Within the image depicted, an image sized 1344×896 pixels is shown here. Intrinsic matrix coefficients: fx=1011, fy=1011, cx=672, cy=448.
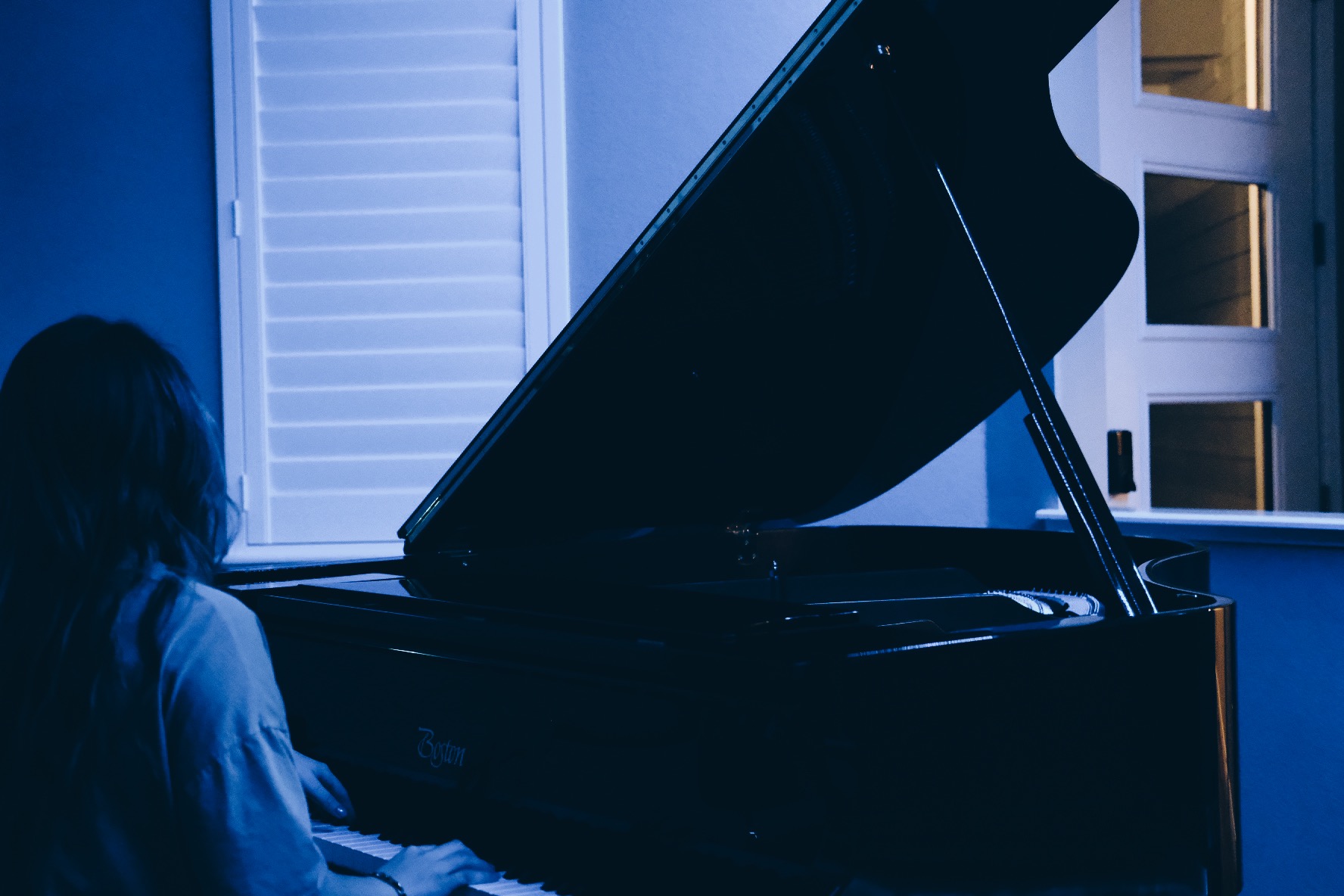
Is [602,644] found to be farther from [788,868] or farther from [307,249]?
[307,249]

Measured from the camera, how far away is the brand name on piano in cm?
123

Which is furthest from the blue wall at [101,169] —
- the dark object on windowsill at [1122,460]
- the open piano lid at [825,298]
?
the dark object on windowsill at [1122,460]

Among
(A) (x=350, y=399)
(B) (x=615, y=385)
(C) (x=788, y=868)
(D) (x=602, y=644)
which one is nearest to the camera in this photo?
(C) (x=788, y=868)

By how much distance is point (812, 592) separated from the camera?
Answer: 1.99m

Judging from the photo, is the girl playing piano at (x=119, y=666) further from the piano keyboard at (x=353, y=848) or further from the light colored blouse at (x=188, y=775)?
the piano keyboard at (x=353, y=848)

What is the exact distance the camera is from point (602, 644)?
3.70 feet

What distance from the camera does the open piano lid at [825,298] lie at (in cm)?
131

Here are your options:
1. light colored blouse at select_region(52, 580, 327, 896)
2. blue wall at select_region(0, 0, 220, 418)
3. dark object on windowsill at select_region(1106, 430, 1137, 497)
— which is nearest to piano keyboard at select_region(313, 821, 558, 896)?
light colored blouse at select_region(52, 580, 327, 896)

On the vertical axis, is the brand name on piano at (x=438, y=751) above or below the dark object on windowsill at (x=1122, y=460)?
below

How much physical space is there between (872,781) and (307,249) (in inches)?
93.0

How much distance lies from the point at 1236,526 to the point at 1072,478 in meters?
1.39

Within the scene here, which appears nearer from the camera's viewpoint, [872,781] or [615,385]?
[872,781]

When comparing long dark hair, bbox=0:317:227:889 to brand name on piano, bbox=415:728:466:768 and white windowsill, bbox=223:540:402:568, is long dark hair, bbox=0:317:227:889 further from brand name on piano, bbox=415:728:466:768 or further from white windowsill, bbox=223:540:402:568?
white windowsill, bbox=223:540:402:568

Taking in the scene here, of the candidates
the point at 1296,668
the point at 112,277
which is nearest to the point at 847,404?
the point at 1296,668
